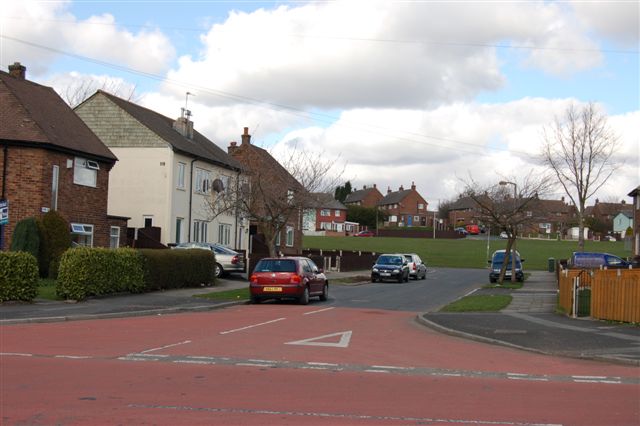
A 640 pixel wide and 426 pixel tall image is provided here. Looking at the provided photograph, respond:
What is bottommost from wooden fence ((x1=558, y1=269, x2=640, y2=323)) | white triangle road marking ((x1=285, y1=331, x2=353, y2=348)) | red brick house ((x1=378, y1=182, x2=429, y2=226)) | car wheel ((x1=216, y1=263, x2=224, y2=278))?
white triangle road marking ((x1=285, y1=331, x2=353, y2=348))

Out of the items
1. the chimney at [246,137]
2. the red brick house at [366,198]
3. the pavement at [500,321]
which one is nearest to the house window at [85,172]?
the pavement at [500,321]

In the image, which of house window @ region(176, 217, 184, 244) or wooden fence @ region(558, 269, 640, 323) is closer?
wooden fence @ region(558, 269, 640, 323)

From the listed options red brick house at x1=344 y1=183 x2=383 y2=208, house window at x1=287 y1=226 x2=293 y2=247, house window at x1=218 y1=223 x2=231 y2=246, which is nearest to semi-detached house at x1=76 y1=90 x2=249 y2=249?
house window at x1=218 y1=223 x2=231 y2=246

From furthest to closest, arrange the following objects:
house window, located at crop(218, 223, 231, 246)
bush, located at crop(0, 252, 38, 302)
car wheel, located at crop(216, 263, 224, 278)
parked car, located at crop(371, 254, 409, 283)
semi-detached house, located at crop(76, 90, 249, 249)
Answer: house window, located at crop(218, 223, 231, 246) → parked car, located at crop(371, 254, 409, 283) → semi-detached house, located at crop(76, 90, 249, 249) → car wheel, located at crop(216, 263, 224, 278) → bush, located at crop(0, 252, 38, 302)

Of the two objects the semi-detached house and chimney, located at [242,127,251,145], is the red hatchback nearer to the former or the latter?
the semi-detached house

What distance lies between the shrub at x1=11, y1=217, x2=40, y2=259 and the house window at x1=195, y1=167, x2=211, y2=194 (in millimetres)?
16286

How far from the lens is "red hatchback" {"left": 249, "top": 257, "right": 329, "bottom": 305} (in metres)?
24.1

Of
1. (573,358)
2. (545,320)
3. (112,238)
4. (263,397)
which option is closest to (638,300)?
(545,320)

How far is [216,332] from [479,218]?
81.6 feet

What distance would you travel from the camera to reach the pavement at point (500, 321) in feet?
46.1

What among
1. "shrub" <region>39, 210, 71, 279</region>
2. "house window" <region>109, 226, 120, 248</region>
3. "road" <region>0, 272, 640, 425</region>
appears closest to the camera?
"road" <region>0, 272, 640, 425</region>

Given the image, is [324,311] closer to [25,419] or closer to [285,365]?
[285,365]

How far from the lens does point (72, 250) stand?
22234 mm

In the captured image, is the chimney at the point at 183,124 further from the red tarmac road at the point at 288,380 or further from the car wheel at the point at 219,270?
the red tarmac road at the point at 288,380
